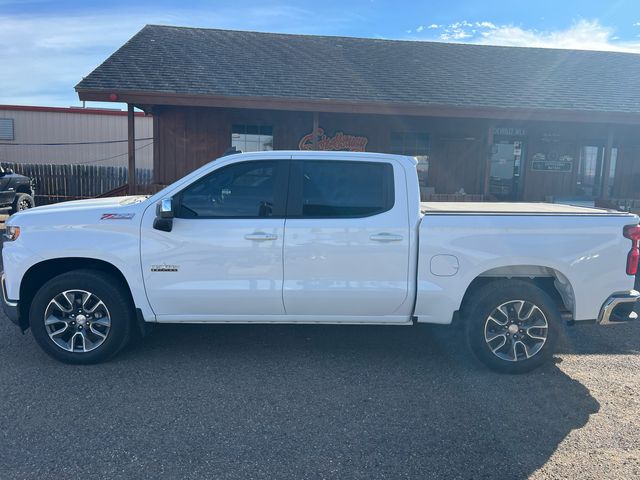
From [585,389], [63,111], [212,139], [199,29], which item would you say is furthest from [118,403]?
[63,111]

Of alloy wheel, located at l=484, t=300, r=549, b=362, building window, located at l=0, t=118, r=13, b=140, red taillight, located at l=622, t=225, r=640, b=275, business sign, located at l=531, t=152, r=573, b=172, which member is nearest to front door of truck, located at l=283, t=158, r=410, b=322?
alloy wheel, located at l=484, t=300, r=549, b=362

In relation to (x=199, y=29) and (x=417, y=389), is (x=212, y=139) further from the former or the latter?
(x=417, y=389)

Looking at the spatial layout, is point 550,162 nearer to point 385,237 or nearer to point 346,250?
point 385,237

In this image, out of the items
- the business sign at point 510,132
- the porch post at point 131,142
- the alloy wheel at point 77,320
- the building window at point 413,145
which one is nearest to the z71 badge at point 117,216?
the alloy wheel at point 77,320

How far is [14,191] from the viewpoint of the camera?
1361cm

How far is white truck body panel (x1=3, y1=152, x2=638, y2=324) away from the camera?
14.8 ft

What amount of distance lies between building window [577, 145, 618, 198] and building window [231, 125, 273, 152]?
8.27 metres

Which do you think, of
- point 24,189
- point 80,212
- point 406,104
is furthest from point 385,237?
point 24,189

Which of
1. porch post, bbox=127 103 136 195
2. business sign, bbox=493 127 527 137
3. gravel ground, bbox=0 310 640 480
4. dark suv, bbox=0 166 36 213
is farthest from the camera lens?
business sign, bbox=493 127 527 137

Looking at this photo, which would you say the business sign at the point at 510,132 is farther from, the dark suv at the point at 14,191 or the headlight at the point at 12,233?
the dark suv at the point at 14,191

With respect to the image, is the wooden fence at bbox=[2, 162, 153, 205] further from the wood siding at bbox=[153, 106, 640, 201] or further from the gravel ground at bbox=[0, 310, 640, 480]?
the gravel ground at bbox=[0, 310, 640, 480]

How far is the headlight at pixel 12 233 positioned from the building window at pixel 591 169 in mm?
13788

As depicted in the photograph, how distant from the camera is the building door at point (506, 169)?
1416 cm

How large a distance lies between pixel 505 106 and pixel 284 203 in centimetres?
842
